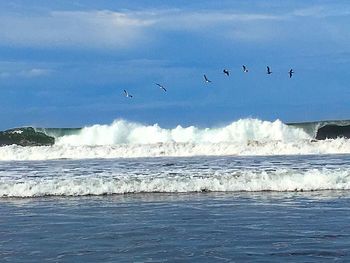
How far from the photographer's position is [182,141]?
4947 centimetres

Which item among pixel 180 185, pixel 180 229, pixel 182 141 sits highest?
pixel 182 141

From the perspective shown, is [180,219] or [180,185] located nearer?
[180,219]

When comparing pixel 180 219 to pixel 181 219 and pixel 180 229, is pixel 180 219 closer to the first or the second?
pixel 181 219

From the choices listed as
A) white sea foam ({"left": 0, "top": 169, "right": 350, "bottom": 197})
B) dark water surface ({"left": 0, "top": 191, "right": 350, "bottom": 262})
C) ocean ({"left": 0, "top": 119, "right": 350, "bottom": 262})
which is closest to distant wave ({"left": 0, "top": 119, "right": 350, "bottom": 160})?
ocean ({"left": 0, "top": 119, "right": 350, "bottom": 262})

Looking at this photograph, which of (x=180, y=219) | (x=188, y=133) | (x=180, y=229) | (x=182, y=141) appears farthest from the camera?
(x=188, y=133)

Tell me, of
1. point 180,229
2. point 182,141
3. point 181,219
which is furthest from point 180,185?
point 182,141

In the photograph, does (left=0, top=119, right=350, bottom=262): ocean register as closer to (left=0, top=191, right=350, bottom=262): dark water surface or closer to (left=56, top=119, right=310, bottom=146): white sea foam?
(left=0, top=191, right=350, bottom=262): dark water surface

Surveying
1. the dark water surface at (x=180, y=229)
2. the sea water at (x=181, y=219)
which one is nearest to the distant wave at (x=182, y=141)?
the sea water at (x=181, y=219)

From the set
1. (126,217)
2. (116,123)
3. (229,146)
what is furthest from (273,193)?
(116,123)

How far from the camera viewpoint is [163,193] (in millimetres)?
16141

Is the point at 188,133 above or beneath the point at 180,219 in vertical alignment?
above

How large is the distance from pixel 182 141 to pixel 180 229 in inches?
1538

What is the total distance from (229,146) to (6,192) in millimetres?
24637

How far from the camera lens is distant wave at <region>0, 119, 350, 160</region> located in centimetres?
3784
